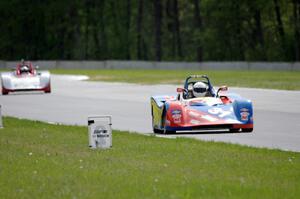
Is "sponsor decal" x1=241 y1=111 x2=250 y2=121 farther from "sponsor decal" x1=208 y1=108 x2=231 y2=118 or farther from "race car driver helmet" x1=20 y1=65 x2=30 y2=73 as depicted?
"race car driver helmet" x1=20 y1=65 x2=30 y2=73

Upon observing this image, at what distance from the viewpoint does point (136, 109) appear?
2430cm

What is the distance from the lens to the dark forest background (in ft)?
262

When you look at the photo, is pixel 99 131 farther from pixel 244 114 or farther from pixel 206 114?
pixel 244 114

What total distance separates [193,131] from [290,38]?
190 feet

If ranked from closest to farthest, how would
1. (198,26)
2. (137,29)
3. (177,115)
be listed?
(177,115)
(198,26)
(137,29)

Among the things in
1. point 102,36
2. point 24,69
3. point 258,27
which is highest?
point 258,27

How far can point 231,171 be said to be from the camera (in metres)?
11.1

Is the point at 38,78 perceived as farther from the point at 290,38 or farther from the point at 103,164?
the point at 290,38

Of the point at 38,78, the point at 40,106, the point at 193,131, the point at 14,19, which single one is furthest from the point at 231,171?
the point at 14,19

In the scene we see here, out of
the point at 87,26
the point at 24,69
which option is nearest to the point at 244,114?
the point at 24,69

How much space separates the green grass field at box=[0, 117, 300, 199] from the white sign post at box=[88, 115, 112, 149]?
21 centimetres

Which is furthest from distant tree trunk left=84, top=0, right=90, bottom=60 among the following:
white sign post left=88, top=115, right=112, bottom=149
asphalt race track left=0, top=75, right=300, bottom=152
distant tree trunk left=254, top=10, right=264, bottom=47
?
white sign post left=88, top=115, right=112, bottom=149

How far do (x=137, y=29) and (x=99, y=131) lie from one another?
3148 inches

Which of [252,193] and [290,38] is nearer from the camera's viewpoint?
[252,193]
